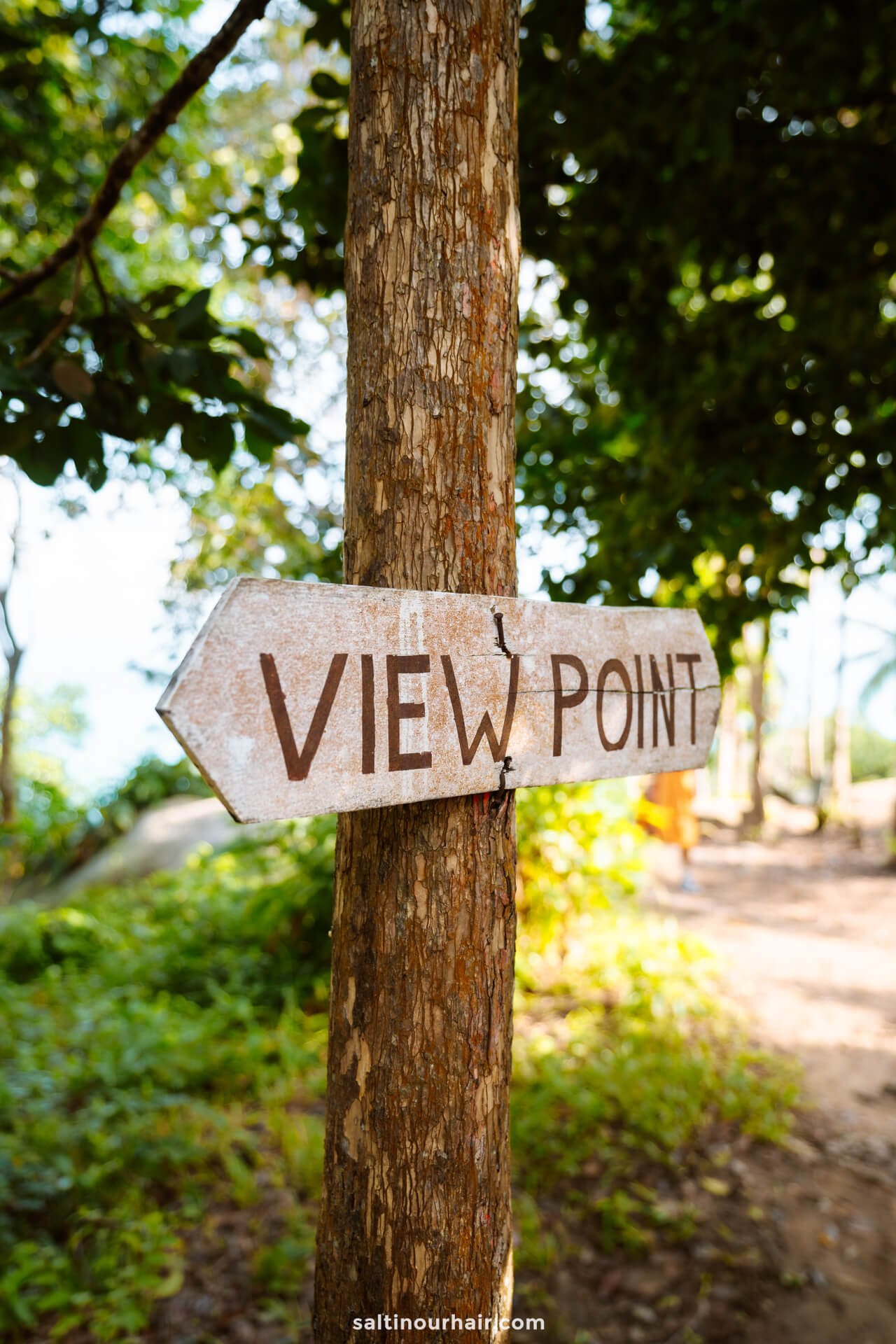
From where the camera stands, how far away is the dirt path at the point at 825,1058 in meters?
2.31

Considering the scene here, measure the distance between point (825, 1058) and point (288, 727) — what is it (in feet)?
13.2

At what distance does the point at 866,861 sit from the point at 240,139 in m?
9.30

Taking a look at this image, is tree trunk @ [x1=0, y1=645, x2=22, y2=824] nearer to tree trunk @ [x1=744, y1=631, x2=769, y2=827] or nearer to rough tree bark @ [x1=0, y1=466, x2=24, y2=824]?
rough tree bark @ [x1=0, y1=466, x2=24, y2=824]

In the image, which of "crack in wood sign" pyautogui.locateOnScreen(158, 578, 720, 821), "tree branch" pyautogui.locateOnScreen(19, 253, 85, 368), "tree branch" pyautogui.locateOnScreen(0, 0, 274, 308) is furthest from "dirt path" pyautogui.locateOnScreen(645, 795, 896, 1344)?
"tree branch" pyautogui.locateOnScreen(0, 0, 274, 308)

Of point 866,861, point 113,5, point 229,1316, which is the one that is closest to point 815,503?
point 229,1316

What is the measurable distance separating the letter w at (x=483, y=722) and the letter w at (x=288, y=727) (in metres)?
0.15

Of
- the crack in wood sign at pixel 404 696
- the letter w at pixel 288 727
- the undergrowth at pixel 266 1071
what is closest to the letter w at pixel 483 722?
the crack in wood sign at pixel 404 696

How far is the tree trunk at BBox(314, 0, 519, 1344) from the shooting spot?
0.90 meters

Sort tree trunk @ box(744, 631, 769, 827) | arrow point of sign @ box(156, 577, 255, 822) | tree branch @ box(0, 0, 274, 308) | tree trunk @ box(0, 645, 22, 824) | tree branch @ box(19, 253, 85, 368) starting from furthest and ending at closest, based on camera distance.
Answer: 1. tree trunk @ box(744, 631, 769, 827)
2. tree trunk @ box(0, 645, 22, 824)
3. tree branch @ box(19, 253, 85, 368)
4. tree branch @ box(0, 0, 274, 308)
5. arrow point of sign @ box(156, 577, 255, 822)

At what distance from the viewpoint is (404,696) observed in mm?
824

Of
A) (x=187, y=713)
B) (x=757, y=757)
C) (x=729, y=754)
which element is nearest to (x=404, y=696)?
(x=187, y=713)

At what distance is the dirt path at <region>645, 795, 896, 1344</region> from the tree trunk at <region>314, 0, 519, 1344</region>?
1.84 m

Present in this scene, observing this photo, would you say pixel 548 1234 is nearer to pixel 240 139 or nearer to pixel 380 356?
pixel 380 356
